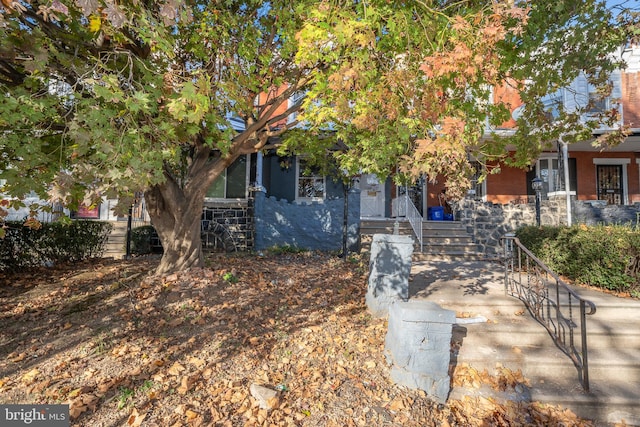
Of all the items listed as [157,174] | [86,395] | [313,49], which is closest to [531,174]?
[313,49]

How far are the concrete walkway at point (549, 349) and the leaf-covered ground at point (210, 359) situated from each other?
0.79 feet

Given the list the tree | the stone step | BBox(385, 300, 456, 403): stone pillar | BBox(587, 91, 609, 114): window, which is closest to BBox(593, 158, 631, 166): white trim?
BBox(587, 91, 609, 114): window

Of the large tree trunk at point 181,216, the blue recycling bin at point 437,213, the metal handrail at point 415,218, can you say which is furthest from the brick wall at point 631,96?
the large tree trunk at point 181,216

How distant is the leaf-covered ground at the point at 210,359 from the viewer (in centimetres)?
304

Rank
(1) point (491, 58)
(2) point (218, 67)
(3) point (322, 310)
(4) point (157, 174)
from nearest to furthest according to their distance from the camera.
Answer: (1) point (491, 58)
(4) point (157, 174)
(3) point (322, 310)
(2) point (218, 67)

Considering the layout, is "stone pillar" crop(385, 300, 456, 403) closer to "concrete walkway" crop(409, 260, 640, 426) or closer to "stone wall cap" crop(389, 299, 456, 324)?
"stone wall cap" crop(389, 299, 456, 324)

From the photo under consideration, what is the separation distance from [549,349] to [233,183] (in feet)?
33.1

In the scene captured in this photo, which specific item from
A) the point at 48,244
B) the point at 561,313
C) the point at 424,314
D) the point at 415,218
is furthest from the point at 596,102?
the point at 48,244

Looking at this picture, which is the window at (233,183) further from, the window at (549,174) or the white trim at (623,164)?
the white trim at (623,164)

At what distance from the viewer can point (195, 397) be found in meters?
3.12

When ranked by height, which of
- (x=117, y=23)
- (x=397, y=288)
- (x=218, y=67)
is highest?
(x=218, y=67)

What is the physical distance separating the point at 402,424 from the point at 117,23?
4329 millimetres

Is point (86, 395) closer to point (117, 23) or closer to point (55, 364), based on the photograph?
point (55, 364)

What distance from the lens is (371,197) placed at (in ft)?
41.9
